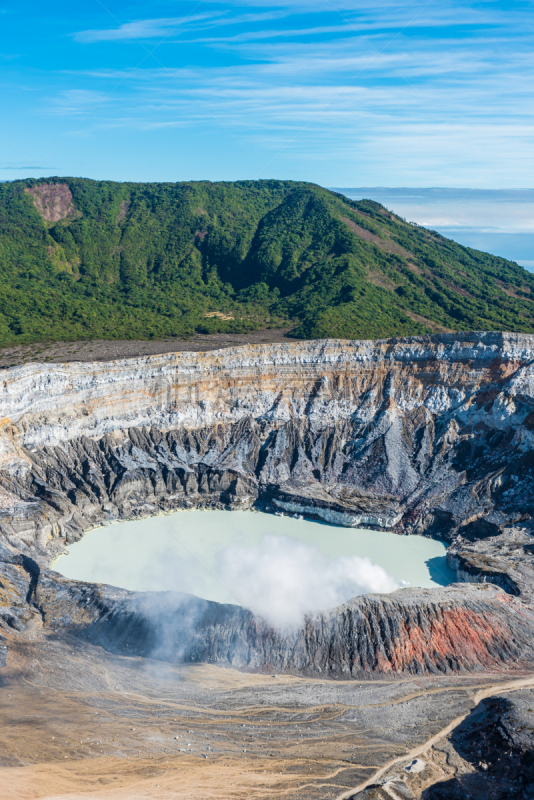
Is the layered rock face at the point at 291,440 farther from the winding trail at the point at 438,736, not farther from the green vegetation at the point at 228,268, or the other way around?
the green vegetation at the point at 228,268

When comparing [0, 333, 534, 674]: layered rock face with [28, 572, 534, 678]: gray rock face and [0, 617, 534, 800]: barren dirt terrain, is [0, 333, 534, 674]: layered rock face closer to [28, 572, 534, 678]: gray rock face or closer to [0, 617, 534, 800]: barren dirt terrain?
[28, 572, 534, 678]: gray rock face

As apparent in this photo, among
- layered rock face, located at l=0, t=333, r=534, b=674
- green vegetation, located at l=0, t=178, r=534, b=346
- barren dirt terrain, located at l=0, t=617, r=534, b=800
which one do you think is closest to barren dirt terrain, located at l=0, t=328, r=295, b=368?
green vegetation, located at l=0, t=178, r=534, b=346

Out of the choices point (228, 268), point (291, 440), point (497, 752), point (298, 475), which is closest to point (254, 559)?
point (298, 475)

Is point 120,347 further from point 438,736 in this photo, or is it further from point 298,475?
point 438,736

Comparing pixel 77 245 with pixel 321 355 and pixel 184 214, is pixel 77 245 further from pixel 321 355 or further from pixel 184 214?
pixel 321 355

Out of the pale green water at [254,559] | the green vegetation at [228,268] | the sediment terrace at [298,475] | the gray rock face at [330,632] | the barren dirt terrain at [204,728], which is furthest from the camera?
the green vegetation at [228,268]

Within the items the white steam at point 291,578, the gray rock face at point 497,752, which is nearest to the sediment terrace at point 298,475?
the white steam at point 291,578
